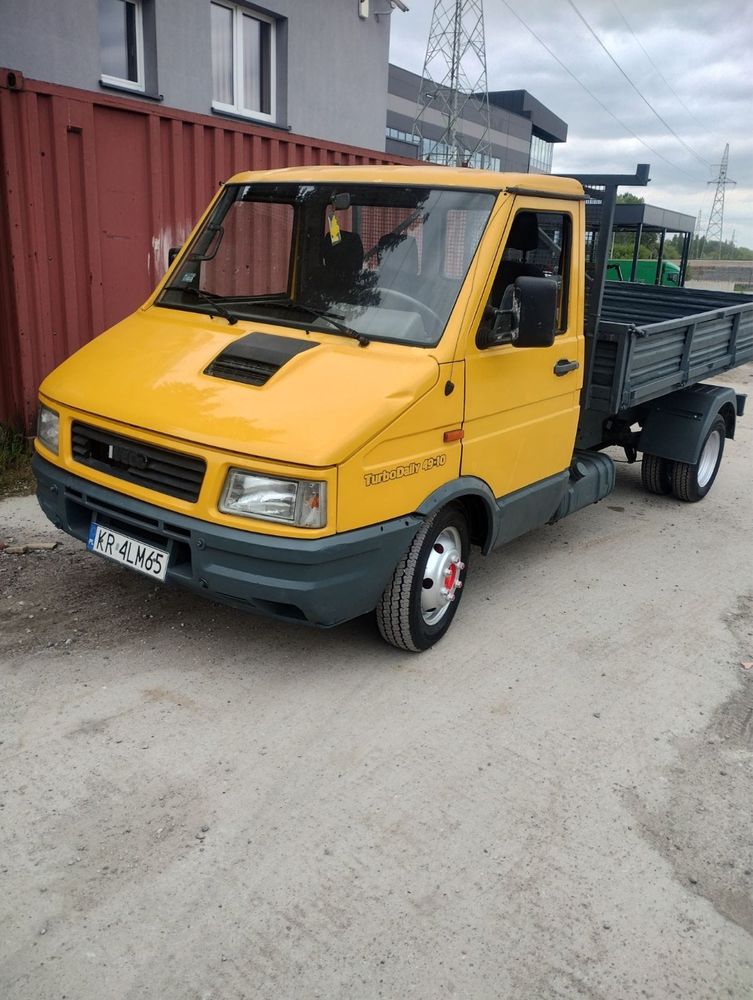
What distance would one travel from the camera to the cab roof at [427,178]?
4.15 m

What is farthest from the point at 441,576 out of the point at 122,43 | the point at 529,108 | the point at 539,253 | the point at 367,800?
the point at 529,108

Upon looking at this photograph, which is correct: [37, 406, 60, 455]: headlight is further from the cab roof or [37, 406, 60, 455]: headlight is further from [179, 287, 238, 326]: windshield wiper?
the cab roof

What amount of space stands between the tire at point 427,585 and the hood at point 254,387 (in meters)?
0.73

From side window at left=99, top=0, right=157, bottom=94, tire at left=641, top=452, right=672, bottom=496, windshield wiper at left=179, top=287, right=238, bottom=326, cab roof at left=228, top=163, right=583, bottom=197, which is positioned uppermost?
side window at left=99, top=0, right=157, bottom=94

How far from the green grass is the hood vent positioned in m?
3.08

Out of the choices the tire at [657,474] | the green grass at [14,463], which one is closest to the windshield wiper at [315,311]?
the green grass at [14,463]

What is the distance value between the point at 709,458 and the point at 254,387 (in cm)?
495

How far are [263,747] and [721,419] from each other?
5.21 metres

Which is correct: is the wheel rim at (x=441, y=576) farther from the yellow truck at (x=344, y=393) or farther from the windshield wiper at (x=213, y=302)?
the windshield wiper at (x=213, y=302)

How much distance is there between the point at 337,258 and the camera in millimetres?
4270

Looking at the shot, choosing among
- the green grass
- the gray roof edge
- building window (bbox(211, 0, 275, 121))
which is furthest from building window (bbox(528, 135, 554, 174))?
the green grass

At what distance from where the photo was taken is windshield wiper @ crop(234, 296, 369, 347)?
3.92 m

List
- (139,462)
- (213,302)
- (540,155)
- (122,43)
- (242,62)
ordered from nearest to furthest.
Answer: (139,462) → (213,302) → (122,43) → (242,62) → (540,155)

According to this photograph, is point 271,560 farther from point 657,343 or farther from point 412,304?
point 657,343
